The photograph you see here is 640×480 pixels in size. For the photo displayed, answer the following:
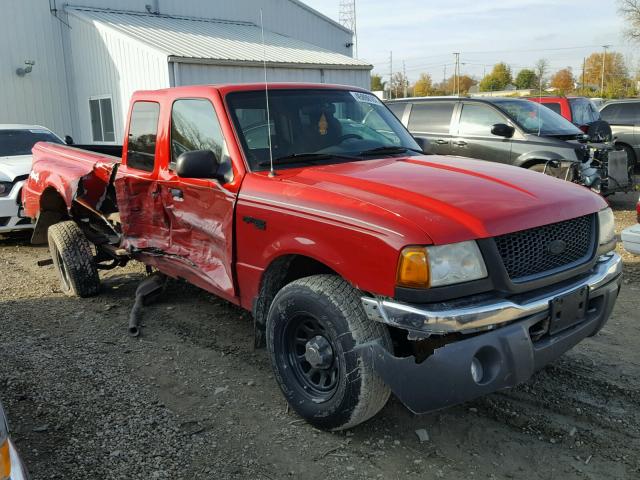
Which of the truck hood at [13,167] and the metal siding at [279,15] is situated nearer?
the truck hood at [13,167]

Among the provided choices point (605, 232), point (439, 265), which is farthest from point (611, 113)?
point (439, 265)

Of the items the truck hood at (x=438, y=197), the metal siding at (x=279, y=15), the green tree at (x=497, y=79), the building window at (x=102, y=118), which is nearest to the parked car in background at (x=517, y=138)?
the truck hood at (x=438, y=197)

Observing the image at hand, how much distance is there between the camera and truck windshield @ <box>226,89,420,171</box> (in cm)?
384

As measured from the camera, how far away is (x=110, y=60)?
1588cm

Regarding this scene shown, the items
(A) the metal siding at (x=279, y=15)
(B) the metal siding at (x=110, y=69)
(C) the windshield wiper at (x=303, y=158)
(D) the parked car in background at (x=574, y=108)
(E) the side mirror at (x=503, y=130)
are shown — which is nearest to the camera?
(C) the windshield wiper at (x=303, y=158)

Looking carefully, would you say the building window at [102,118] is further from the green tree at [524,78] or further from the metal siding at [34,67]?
the green tree at [524,78]

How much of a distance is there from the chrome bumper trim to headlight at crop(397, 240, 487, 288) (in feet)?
0.36

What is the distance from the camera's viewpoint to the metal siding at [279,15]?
1978 centimetres

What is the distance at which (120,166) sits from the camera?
5.06m

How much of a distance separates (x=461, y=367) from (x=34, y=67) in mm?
17382

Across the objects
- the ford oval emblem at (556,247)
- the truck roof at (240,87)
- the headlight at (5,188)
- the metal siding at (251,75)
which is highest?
the metal siding at (251,75)

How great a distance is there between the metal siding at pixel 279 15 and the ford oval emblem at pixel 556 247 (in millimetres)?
18544

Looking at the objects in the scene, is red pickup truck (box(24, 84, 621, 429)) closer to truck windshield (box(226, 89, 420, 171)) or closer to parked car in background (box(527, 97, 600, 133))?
truck windshield (box(226, 89, 420, 171))

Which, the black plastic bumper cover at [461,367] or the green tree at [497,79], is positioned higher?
the green tree at [497,79]
